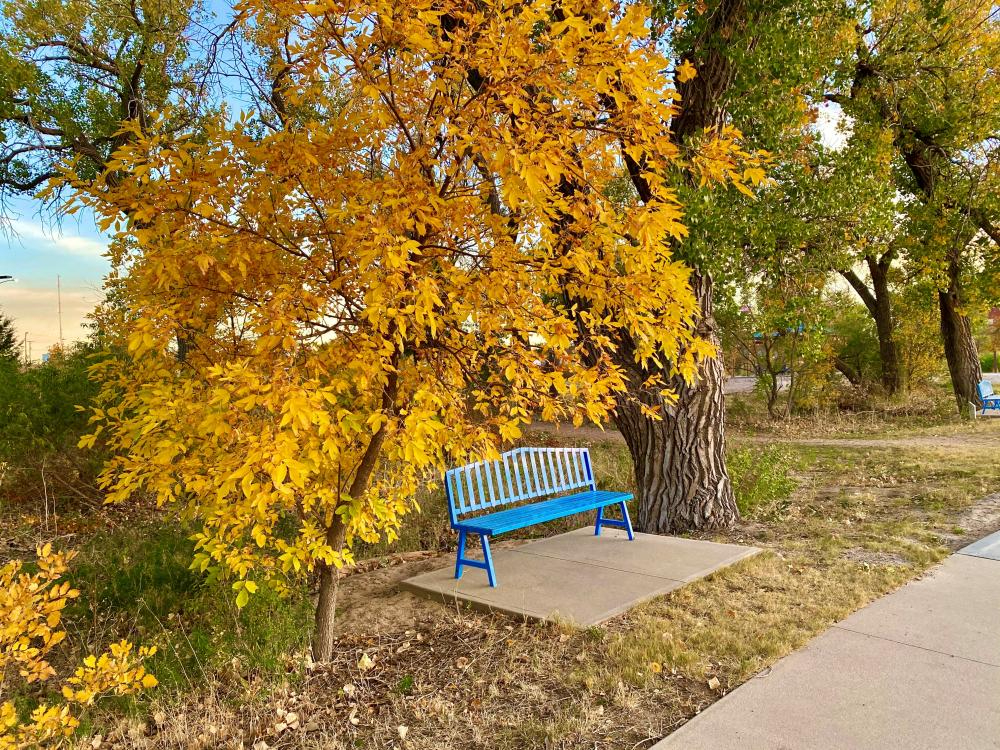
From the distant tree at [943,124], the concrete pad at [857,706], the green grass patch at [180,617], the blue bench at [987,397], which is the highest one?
the distant tree at [943,124]

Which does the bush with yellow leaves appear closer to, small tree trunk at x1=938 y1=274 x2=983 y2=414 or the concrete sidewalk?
the concrete sidewalk

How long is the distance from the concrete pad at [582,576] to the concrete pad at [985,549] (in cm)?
157

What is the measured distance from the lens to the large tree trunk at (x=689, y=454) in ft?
21.0

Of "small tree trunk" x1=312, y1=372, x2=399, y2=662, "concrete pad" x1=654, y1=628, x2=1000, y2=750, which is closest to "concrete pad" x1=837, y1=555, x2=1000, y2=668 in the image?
"concrete pad" x1=654, y1=628, x2=1000, y2=750

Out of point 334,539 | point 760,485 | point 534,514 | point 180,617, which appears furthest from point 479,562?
point 760,485

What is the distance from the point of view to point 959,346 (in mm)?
16203

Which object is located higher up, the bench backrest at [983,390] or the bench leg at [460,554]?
the bench backrest at [983,390]

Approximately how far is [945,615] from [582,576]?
2.18m

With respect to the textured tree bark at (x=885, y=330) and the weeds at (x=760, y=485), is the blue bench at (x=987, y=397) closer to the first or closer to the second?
the textured tree bark at (x=885, y=330)

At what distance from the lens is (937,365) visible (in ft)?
61.9

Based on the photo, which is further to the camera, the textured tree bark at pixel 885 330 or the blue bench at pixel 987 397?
the textured tree bark at pixel 885 330

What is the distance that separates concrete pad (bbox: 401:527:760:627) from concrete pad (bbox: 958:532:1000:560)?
1574mm

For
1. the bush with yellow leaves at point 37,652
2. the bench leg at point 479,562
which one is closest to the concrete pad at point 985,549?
the bench leg at point 479,562

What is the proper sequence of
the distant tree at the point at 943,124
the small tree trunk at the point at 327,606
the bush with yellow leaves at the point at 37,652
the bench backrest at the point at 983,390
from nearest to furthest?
the bush with yellow leaves at the point at 37,652, the small tree trunk at the point at 327,606, the distant tree at the point at 943,124, the bench backrest at the point at 983,390
